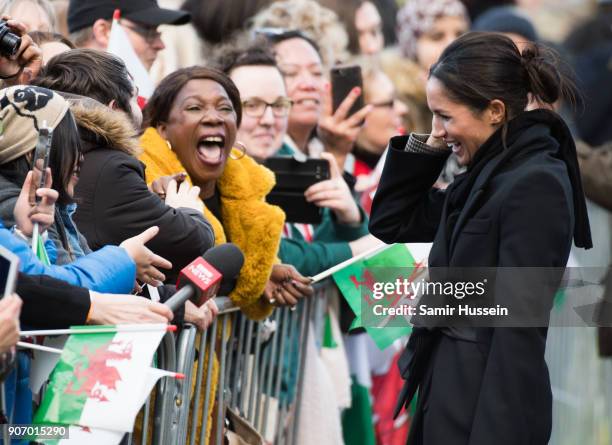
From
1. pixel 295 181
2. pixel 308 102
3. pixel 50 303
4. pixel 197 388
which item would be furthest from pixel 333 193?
pixel 50 303

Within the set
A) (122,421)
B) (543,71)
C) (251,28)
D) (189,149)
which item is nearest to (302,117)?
(251,28)

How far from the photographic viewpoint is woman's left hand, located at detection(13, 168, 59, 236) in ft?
13.0

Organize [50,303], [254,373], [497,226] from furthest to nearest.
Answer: [254,373] < [497,226] < [50,303]

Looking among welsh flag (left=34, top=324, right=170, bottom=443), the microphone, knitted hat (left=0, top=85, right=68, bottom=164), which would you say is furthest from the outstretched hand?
welsh flag (left=34, top=324, right=170, bottom=443)

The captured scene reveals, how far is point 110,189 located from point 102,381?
1.23 m

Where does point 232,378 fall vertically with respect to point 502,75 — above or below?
below

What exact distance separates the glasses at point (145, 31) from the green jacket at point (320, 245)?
97 cm

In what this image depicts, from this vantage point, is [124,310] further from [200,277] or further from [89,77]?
[89,77]

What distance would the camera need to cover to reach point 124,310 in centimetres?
405

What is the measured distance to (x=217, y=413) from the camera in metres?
5.57

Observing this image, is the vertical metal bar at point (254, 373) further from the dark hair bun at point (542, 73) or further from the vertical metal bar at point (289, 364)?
the dark hair bun at point (542, 73)

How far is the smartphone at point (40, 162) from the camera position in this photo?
3.98 m

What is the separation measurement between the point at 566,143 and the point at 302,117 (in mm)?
3139

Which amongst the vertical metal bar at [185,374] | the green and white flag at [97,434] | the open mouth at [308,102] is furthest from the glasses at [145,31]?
the green and white flag at [97,434]
